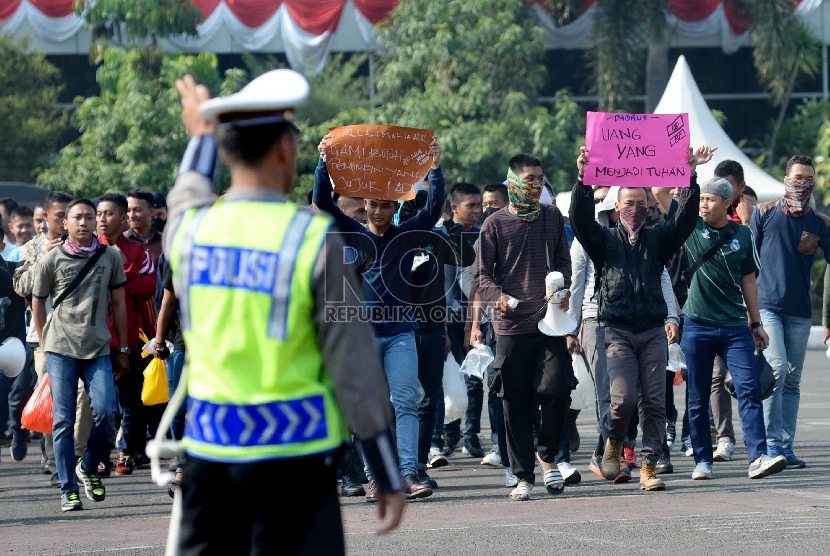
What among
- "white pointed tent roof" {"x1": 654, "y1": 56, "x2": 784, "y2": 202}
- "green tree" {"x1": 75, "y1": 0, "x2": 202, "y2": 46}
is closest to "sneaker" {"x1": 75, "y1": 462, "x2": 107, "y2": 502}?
"white pointed tent roof" {"x1": 654, "y1": 56, "x2": 784, "y2": 202}

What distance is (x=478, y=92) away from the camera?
3200 centimetres

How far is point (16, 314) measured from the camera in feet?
36.9

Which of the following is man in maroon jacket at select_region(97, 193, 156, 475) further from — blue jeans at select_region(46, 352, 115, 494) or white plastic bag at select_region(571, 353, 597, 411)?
white plastic bag at select_region(571, 353, 597, 411)

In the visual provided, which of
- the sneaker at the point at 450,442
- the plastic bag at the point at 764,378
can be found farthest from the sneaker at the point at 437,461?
the plastic bag at the point at 764,378

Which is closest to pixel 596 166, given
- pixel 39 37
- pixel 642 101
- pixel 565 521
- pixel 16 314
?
A: pixel 565 521

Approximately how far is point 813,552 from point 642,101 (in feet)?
108

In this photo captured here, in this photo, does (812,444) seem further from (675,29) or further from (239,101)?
(675,29)

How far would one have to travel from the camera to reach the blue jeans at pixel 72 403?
8.48m

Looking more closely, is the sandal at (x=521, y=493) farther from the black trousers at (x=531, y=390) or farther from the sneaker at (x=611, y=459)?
the sneaker at (x=611, y=459)

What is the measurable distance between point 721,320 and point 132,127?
78.8 ft

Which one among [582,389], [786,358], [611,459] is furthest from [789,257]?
[611,459]

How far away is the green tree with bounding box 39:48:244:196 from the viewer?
103 ft

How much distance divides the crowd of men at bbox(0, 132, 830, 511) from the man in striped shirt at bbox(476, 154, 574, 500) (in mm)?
12

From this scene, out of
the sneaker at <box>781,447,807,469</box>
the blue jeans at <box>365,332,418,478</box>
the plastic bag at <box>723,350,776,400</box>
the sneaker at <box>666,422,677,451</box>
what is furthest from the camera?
the sneaker at <box>666,422,677,451</box>
